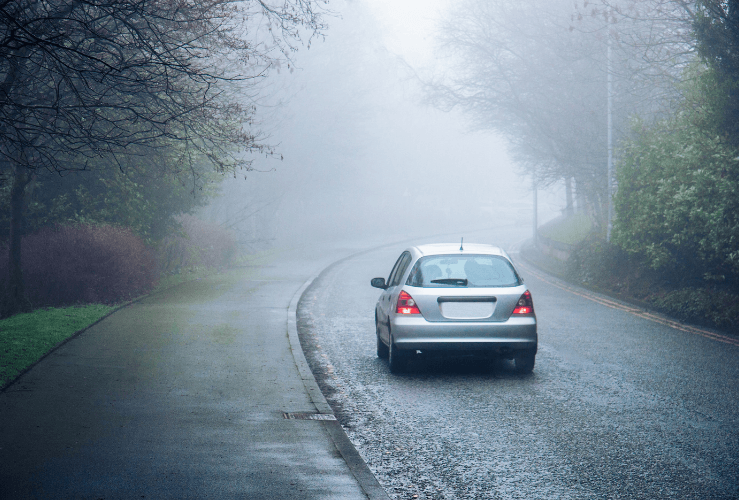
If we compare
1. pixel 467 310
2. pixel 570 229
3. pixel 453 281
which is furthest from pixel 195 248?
pixel 570 229

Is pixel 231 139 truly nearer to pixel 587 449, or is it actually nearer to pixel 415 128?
pixel 587 449

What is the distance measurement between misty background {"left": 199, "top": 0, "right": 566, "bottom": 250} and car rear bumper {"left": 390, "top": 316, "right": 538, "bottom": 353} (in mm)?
9435

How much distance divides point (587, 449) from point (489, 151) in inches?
3823

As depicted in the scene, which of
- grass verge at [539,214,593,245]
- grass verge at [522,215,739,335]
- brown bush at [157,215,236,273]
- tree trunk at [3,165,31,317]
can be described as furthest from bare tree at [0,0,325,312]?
grass verge at [539,214,593,245]

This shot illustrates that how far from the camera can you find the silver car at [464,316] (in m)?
8.67

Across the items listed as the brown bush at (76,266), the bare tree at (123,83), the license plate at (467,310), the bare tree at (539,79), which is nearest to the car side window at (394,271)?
the license plate at (467,310)

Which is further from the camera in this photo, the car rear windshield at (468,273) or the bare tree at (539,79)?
the bare tree at (539,79)

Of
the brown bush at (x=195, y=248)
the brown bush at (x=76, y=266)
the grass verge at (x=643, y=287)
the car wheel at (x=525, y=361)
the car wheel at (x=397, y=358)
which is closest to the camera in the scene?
the car wheel at (x=397, y=358)

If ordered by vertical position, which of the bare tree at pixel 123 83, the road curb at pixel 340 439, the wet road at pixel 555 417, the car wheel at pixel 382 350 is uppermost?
the bare tree at pixel 123 83

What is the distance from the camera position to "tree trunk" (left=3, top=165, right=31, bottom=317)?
46.0ft

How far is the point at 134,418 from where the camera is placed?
6.72 m

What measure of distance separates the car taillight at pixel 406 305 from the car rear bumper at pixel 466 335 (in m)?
0.12

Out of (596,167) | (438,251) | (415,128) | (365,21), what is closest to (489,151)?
(415,128)

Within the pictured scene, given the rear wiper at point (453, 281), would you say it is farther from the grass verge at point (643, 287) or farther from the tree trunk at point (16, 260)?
the tree trunk at point (16, 260)
